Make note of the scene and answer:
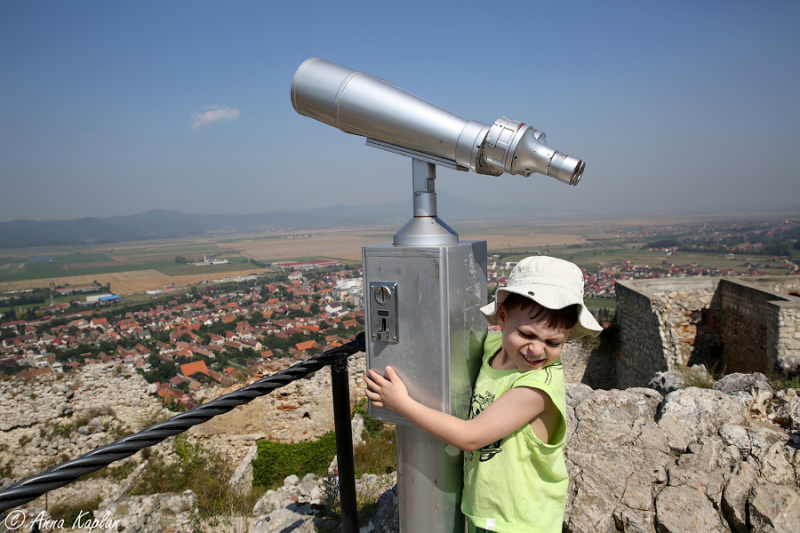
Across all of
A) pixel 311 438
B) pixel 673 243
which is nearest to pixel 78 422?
pixel 311 438

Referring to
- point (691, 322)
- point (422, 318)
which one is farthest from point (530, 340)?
point (691, 322)

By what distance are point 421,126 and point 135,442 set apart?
3.75 ft

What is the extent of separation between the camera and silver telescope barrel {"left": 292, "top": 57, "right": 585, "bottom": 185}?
49.1 inches

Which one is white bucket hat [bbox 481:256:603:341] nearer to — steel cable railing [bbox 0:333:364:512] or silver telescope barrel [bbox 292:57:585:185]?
silver telescope barrel [bbox 292:57:585:185]

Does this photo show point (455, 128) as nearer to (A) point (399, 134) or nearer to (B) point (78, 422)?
(A) point (399, 134)

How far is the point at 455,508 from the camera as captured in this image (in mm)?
1382

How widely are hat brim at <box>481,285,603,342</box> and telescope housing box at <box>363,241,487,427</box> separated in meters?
0.10

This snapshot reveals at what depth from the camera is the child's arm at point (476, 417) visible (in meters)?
1.18

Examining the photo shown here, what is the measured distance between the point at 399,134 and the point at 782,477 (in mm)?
2253

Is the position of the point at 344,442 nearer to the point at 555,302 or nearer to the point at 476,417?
the point at 476,417

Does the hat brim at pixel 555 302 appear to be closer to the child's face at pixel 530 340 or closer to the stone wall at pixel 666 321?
the child's face at pixel 530 340

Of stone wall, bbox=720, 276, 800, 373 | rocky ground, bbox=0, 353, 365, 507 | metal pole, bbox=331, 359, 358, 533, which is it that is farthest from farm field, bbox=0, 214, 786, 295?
metal pole, bbox=331, 359, 358, 533

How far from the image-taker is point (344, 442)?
1.53 meters

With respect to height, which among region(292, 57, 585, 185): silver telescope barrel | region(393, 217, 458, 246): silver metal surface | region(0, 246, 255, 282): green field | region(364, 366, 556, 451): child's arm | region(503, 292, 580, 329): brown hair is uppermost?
region(292, 57, 585, 185): silver telescope barrel
